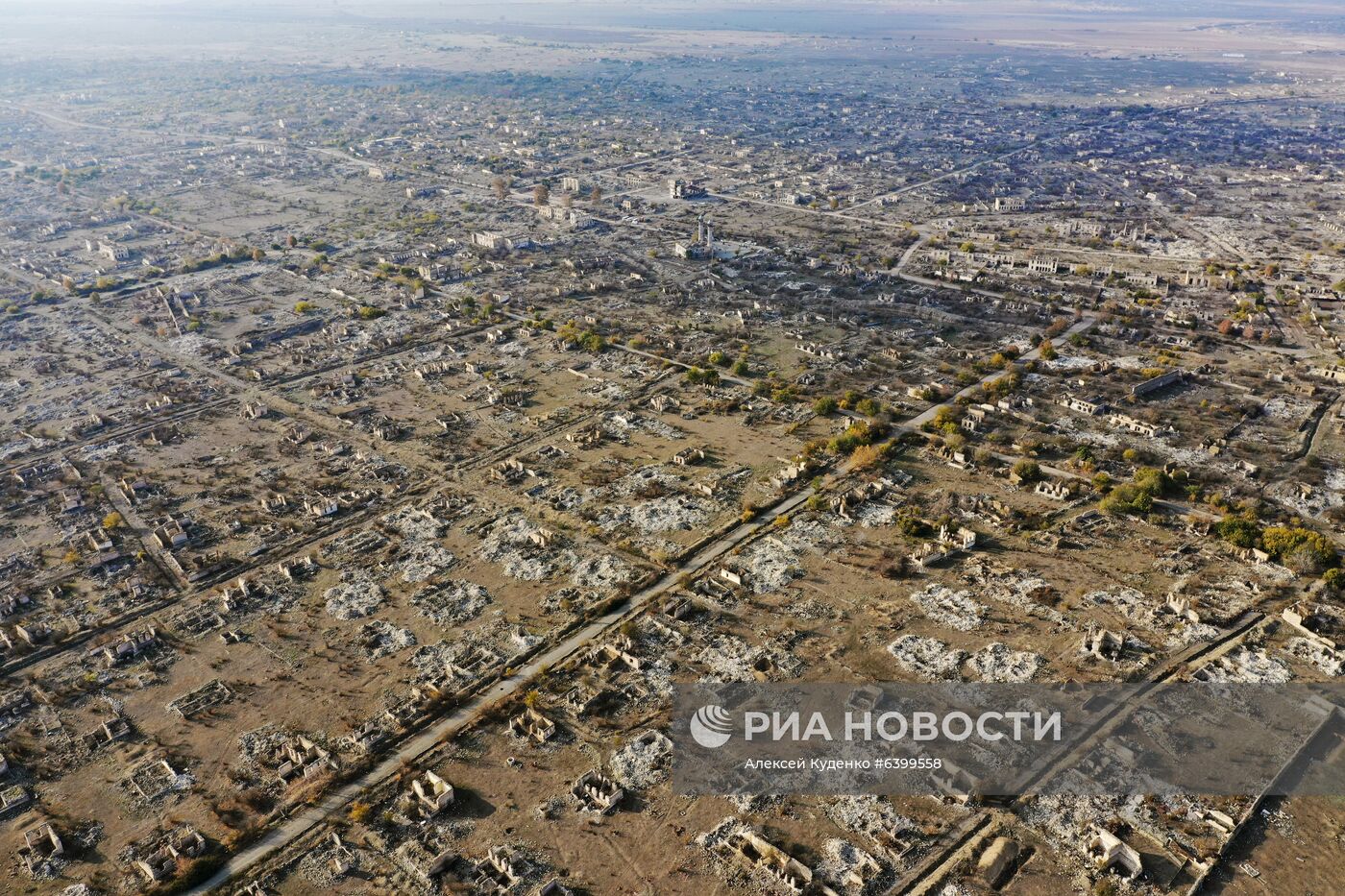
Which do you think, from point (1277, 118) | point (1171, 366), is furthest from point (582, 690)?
point (1277, 118)

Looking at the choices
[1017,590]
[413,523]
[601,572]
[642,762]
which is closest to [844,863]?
[642,762]

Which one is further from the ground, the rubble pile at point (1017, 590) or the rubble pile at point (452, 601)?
the rubble pile at point (1017, 590)

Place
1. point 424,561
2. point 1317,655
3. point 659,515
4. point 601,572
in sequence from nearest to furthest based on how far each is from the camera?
1. point 1317,655
2. point 601,572
3. point 424,561
4. point 659,515

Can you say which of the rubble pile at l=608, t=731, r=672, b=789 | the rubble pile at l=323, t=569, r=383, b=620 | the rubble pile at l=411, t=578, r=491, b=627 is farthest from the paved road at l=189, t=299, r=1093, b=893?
the rubble pile at l=323, t=569, r=383, b=620

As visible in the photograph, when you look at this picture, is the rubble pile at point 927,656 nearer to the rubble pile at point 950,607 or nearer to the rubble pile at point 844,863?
the rubble pile at point 950,607

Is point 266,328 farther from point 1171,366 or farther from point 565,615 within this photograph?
point 1171,366

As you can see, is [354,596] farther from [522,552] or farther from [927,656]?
[927,656]

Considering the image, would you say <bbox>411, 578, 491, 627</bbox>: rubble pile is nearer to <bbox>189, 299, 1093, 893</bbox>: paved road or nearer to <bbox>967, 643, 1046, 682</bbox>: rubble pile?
<bbox>189, 299, 1093, 893</bbox>: paved road

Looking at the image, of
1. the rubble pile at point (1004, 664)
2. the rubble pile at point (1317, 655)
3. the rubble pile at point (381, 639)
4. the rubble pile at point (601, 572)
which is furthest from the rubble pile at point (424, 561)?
the rubble pile at point (1317, 655)

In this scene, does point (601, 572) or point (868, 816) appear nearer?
point (868, 816)
